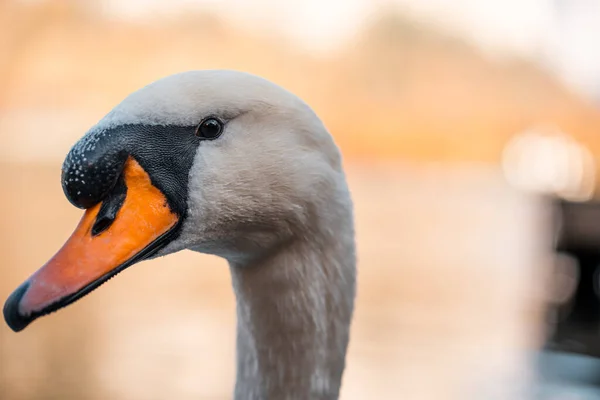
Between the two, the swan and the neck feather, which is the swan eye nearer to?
the swan

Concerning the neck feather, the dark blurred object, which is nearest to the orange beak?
the neck feather

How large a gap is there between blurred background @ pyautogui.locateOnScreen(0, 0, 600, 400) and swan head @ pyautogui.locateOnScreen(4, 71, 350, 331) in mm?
2235

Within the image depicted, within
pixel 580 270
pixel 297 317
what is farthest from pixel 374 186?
pixel 297 317

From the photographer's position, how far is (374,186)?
9188 millimetres

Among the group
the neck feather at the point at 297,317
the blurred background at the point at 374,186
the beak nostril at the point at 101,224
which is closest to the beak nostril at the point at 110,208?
the beak nostril at the point at 101,224

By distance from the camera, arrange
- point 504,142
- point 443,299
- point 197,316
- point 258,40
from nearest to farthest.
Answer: point 197,316, point 443,299, point 258,40, point 504,142

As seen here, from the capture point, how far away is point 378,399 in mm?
2955

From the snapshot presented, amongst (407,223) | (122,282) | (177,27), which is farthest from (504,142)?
(122,282)

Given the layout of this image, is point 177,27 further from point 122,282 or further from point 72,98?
point 122,282

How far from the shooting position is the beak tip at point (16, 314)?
2.21 feet

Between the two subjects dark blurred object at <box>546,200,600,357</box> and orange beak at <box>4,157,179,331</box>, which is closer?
orange beak at <box>4,157,179,331</box>

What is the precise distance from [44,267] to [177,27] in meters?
6.11

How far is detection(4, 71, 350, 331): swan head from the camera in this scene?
713 millimetres

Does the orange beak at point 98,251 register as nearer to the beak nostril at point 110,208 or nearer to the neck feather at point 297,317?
the beak nostril at point 110,208
